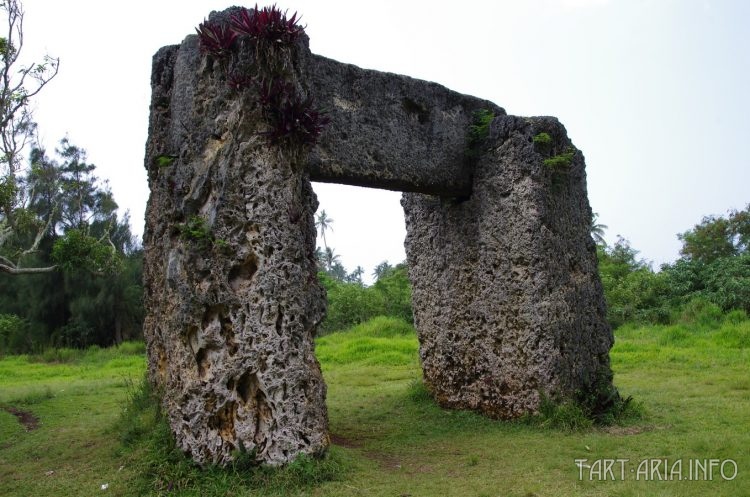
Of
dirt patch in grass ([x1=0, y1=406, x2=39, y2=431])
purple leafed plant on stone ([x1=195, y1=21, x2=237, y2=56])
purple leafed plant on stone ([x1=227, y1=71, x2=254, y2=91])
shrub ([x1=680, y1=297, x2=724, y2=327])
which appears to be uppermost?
purple leafed plant on stone ([x1=195, y1=21, x2=237, y2=56])

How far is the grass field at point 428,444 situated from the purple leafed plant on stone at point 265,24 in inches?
128

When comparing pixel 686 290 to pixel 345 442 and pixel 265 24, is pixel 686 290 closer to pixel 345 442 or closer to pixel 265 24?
pixel 345 442

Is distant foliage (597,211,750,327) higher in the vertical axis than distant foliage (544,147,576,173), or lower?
lower

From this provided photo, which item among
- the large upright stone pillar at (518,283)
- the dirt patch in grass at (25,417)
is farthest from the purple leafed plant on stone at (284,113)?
the dirt patch in grass at (25,417)

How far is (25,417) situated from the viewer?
8.22 metres

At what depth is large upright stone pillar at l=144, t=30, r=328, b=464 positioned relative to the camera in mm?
4875

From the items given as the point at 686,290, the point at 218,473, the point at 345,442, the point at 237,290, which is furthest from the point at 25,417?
the point at 686,290

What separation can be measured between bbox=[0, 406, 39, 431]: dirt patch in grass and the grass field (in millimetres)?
77

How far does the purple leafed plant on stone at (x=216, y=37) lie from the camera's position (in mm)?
5215

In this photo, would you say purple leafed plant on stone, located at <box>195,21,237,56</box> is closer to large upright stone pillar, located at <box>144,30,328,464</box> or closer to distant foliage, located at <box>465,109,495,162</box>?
large upright stone pillar, located at <box>144,30,328,464</box>

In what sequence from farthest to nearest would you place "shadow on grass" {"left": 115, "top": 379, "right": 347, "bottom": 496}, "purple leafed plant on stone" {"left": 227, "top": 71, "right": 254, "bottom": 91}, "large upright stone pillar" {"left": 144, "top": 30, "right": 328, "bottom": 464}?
1. "purple leafed plant on stone" {"left": 227, "top": 71, "right": 254, "bottom": 91}
2. "large upright stone pillar" {"left": 144, "top": 30, "right": 328, "bottom": 464}
3. "shadow on grass" {"left": 115, "top": 379, "right": 347, "bottom": 496}

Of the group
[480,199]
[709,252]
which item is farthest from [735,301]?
[480,199]

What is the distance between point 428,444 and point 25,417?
16.9ft

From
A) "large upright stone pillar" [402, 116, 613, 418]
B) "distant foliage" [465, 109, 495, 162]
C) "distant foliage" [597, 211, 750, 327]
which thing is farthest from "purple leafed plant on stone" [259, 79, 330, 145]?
"distant foliage" [597, 211, 750, 327]
